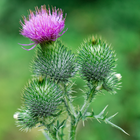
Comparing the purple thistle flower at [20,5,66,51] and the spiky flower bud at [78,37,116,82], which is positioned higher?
the purple thistle flower at [20,5,66,51]

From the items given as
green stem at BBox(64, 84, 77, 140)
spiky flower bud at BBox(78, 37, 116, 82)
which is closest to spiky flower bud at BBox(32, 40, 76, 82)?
spiky flower bud at BBox(78, 37, 116, 82)

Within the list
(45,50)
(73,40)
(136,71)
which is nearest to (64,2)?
(73,40)

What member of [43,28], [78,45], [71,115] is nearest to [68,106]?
[71,115]

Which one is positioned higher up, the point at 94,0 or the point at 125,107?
the point at 94,0

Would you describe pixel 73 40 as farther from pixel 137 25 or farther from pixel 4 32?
pixel 4 32

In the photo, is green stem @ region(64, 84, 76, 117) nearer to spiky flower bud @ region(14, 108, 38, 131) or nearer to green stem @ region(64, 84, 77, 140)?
green stem @ region(64, 84, 77, 140)

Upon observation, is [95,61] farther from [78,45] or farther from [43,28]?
[78,45]
